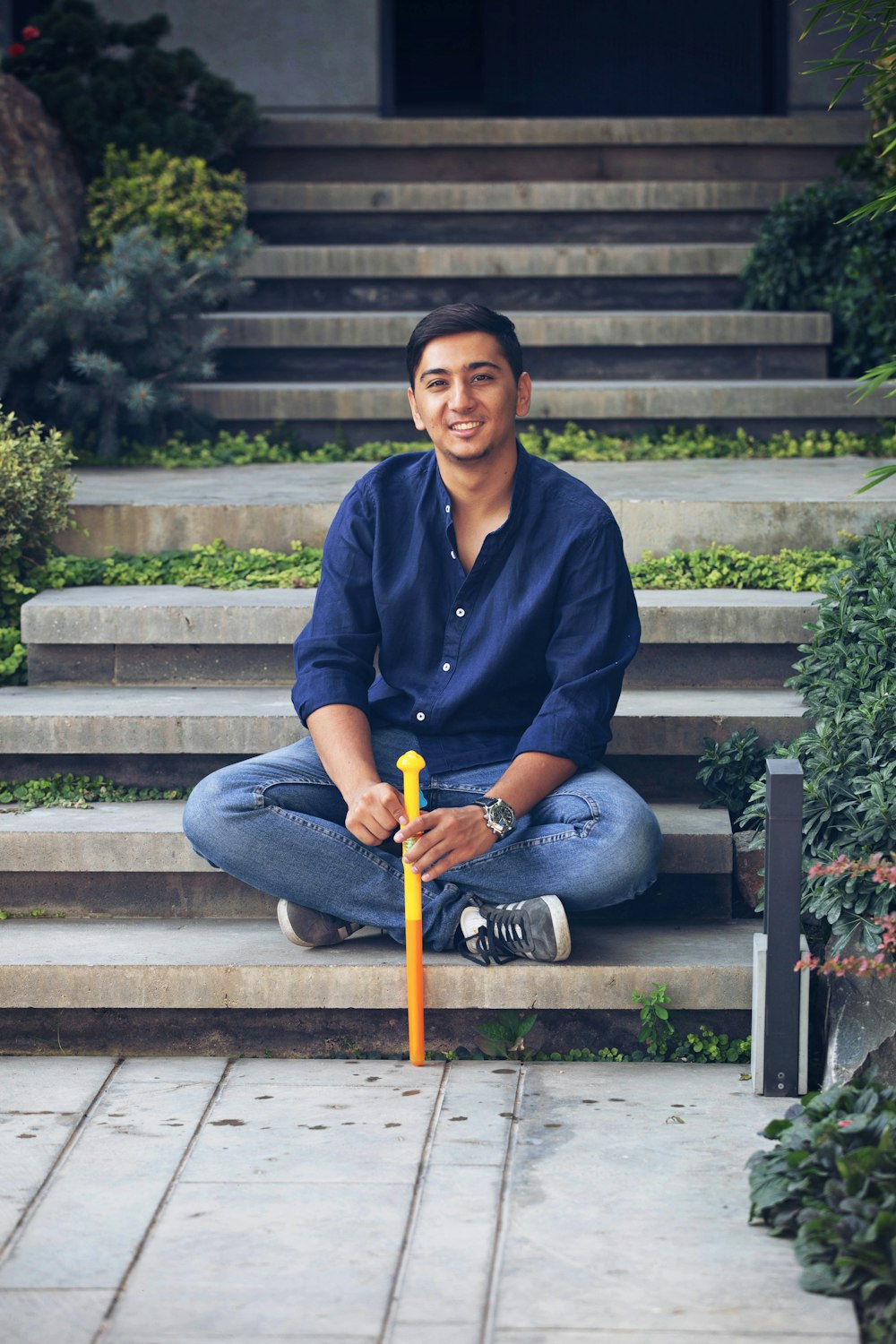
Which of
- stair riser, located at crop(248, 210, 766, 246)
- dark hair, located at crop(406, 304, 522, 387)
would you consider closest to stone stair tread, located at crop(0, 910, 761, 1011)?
dark hair, located at crop(406, 304, 522, 387)

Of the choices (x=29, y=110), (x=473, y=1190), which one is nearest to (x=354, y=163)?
(x=29, y=110)

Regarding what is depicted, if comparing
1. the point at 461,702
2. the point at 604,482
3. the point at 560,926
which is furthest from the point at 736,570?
the point at 560,926

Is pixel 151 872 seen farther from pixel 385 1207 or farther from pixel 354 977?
pixel 385 1207

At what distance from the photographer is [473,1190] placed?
2828mm

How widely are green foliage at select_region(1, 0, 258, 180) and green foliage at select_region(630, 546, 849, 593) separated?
3.68m

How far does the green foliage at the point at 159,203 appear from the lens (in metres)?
6.86

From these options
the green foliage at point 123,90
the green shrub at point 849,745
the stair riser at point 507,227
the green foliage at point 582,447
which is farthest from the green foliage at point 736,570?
the green foliage at point 123,90

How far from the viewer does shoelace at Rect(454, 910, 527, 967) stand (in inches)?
135

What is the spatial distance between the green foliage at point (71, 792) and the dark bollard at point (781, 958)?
1685 millimetres

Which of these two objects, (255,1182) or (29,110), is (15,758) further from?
(29,110)

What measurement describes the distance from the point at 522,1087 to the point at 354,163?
5.91 meters

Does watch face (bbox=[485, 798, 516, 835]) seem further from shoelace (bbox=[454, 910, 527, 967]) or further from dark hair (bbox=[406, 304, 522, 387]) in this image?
dark hair (bbox=[406, 304, 522, 387])

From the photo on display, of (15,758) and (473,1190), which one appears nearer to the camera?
(473,1190)

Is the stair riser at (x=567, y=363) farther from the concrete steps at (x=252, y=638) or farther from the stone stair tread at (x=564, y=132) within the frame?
the concrete steps at (x=252, y=638)
